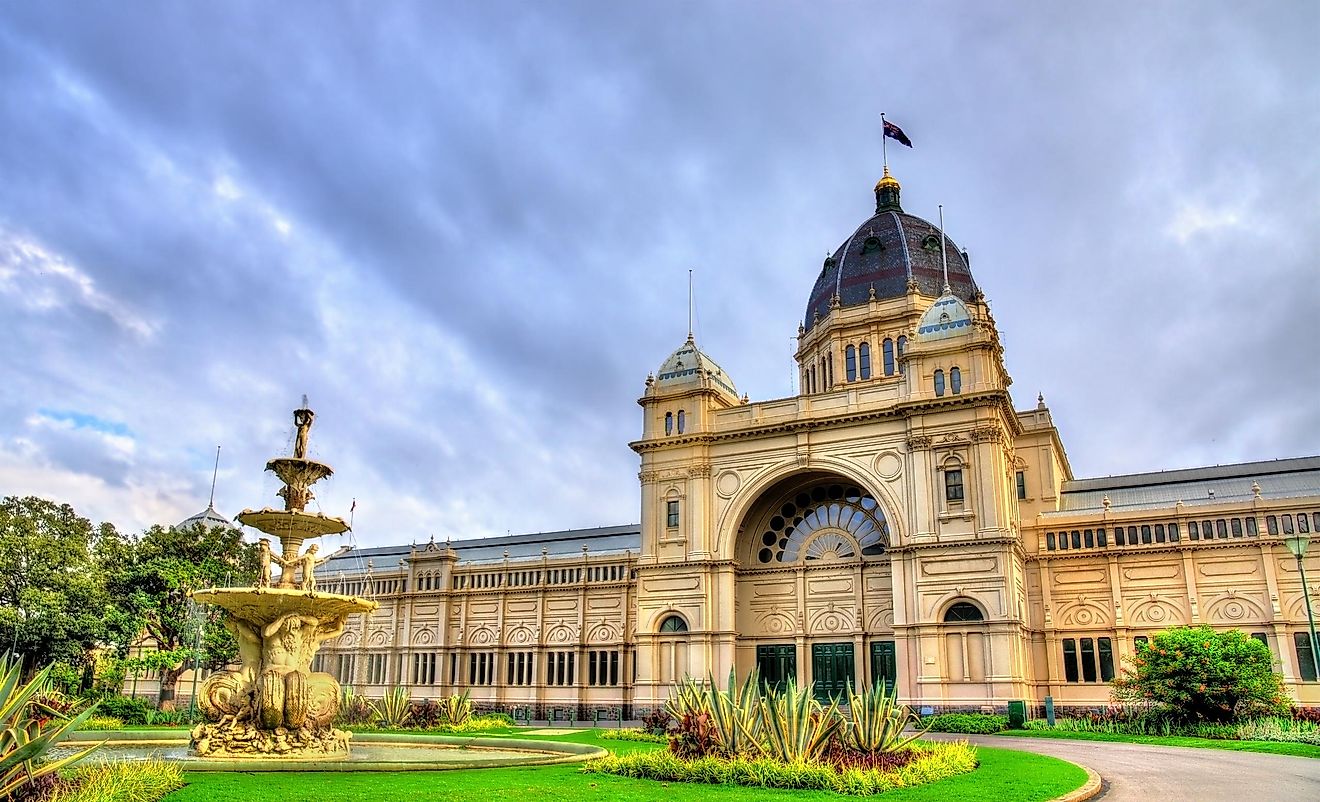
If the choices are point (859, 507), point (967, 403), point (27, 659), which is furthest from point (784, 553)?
point (27, 659)

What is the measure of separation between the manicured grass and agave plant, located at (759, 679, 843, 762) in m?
13.8

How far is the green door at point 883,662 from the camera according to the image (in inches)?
1740

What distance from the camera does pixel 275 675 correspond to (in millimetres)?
22375

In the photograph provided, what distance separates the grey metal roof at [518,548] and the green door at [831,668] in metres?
15.4

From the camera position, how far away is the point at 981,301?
50750 millimetres

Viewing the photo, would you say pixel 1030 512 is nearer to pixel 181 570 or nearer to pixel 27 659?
pixel 181 570

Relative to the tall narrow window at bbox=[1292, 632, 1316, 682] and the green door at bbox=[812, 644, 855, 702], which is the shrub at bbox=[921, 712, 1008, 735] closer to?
the green door at bbox=[812, 644, 855, 702]

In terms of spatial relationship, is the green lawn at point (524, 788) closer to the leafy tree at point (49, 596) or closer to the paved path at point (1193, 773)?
the paved path at point (1193, 773)

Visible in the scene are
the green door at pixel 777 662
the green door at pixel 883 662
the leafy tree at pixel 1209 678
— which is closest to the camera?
the leafy tree at pixel 1209 678

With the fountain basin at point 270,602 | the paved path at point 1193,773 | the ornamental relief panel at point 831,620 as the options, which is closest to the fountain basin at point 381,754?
the fountain basin at point 270,602

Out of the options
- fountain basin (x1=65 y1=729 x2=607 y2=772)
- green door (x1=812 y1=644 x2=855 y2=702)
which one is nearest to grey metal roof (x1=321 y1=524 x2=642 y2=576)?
green door (x1=812 y1=644 x2=855 y2=702)

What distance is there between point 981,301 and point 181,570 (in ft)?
143

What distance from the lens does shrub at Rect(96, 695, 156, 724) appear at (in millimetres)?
40281

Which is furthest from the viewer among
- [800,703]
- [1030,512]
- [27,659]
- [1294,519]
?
[1030,512]
